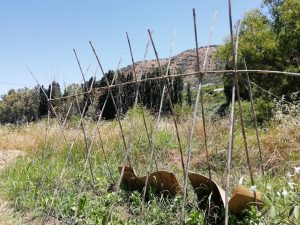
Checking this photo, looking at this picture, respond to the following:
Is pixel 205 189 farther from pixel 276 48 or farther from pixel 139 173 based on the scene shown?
pixel 276 48

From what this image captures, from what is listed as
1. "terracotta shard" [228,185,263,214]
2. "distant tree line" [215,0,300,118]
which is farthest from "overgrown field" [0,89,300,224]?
"distant tree line" [215,0,300,118]

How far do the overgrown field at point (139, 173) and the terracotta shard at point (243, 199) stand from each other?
7cm

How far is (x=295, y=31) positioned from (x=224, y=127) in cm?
695

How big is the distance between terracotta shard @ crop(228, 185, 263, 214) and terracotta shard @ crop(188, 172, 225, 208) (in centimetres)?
18

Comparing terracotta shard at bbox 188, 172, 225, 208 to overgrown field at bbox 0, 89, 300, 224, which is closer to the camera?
overgrown field at bbox 0, 89, 300, 224

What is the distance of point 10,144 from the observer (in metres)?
9.09

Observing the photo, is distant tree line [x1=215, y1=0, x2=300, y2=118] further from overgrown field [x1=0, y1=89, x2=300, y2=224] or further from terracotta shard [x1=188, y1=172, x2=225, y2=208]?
terracotta shard [x1=188, y1=172, x2=225, y2=208]

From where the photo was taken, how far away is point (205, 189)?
349cm

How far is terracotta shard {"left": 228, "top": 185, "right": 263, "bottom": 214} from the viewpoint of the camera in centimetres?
290

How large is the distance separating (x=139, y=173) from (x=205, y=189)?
67.9 inches

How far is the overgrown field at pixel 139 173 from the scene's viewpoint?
124 inches

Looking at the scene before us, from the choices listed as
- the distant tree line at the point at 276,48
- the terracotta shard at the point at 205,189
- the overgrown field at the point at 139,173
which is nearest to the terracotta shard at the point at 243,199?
the overgrown field at the point at 139,173

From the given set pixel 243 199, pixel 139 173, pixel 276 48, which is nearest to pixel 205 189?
pixel 243 199

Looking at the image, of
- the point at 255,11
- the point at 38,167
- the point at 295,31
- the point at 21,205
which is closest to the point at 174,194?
the point at 21,205
